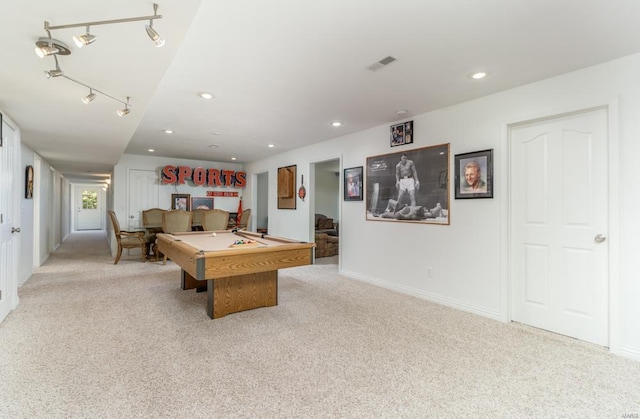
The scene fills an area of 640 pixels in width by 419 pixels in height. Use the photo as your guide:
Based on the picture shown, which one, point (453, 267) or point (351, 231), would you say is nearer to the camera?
point (453, 267)

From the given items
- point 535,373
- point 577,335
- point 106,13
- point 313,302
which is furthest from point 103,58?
point 577,335

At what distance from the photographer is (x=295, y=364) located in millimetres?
2248

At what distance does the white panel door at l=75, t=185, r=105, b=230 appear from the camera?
13180mm

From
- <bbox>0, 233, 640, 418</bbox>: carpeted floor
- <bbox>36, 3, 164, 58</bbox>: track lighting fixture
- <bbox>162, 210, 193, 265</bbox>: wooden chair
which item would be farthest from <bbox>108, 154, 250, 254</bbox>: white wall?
<bbox>36, 3, 164, 58</bbox>: track lighting fixture

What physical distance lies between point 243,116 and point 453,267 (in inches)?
131

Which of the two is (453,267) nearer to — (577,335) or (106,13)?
(577,335)

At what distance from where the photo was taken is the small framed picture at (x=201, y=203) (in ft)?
25.0

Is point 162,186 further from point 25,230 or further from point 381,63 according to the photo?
point 381,63

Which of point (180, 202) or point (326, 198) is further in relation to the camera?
point (326, 198)

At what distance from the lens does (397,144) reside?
165 inches

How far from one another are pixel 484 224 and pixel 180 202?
6.74m

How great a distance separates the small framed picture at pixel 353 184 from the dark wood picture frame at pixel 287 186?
1.59 metres

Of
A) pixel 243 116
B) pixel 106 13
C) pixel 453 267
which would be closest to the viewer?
pixel 106 13

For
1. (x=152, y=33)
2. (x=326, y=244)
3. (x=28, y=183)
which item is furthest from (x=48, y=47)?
(x=326, y=244)
